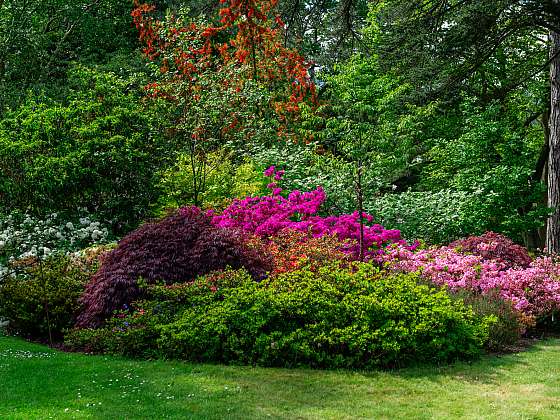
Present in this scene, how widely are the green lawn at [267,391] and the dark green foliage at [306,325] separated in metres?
0.23

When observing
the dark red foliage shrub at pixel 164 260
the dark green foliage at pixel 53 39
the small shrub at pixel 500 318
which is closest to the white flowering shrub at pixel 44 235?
the dark red foliage shrub at pixel 164 260

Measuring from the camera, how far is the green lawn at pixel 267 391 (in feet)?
15.8

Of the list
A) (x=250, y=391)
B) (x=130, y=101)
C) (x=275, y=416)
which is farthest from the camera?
(x=130, y=101)

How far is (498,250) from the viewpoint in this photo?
32.1ft

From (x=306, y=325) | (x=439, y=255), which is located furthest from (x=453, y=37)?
(x=306, y=325)

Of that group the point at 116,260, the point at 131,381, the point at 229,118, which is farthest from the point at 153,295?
the point at 229,118

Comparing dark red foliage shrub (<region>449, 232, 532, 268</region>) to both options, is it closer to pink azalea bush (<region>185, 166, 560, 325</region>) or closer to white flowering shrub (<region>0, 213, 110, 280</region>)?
pink azalea bush (<region>185, 166, 560, 325</region>)

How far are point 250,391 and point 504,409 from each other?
207 cm

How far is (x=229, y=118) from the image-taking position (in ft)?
44.1

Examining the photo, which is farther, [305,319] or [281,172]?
[281,172]

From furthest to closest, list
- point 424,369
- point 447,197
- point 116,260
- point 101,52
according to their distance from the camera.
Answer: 1. point 101,52
2. point 447,197
3. point 116,260
4. point 424,369

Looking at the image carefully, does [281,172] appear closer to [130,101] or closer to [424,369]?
[130,101]

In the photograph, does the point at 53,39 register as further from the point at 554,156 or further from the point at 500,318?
the point at 500,318

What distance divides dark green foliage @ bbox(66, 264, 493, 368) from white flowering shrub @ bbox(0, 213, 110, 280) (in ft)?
14.0
